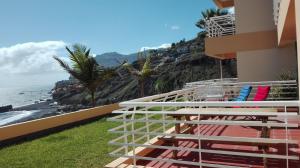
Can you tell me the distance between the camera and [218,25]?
15.8 m

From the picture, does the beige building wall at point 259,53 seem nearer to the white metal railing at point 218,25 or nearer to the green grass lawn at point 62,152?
the white metal railing at point 218,25

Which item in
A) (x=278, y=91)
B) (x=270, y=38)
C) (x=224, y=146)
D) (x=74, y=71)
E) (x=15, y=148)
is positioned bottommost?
(x=15, y=148)

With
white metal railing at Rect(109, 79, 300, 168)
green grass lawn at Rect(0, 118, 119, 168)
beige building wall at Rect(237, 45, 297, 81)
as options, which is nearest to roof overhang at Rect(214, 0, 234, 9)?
beige building wall at Rect(237, 45, 297, 81)

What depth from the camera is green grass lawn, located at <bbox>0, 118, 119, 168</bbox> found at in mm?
7292

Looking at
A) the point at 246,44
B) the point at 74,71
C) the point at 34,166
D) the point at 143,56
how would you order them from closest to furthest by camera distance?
the point at 34,166, the point at 246,44, the point at 74,71, the point at 143,56

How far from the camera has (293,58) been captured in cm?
1401

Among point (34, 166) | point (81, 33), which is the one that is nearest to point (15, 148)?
point (34, 166)

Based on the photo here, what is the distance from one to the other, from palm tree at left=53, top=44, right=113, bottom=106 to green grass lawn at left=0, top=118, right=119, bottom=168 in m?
5.94

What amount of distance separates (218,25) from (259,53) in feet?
8.47

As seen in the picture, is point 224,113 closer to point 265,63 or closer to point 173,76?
point 265,63

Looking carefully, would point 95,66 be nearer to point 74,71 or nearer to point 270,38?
point 74,71

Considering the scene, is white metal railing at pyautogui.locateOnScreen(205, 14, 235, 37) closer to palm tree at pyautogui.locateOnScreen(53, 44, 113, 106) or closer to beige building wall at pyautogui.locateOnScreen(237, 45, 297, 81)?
beige building wall at pyautogui.locateOnScreen(237, 45, 297, 81)

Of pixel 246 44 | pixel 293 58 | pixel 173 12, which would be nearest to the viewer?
pixel 293 58

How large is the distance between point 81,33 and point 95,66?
143 feet
